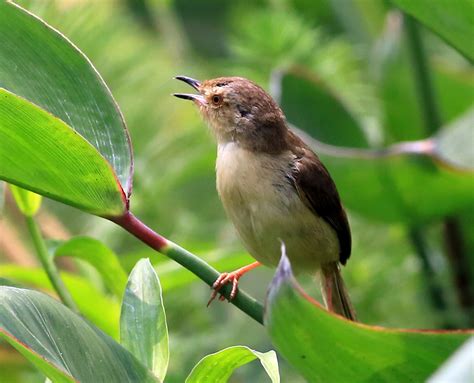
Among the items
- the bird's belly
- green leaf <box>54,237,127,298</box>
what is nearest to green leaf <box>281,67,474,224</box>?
the bird's belly

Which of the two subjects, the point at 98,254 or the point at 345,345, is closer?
the point at 345,345

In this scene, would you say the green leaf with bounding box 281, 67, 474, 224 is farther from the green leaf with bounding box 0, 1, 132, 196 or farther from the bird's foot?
the green leaf with bounding box 0, 1, 132, 196

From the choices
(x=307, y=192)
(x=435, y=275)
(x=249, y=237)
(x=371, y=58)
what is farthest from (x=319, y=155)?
(x=371, y=58)

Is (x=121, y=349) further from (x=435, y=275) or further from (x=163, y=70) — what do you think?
(x=163, y=70)

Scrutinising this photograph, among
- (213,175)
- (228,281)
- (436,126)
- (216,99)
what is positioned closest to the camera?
(228,281)

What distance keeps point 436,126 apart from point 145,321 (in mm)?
1526

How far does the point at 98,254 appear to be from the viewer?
66.0 inches

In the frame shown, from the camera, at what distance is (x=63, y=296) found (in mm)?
1578

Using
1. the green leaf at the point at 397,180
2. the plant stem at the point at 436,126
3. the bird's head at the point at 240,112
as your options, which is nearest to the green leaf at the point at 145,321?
the bird's head at the point at 240,112

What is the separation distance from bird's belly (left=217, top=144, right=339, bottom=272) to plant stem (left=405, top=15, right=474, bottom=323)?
61 centimetres

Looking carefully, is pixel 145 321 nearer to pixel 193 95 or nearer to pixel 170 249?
pixel 170 249

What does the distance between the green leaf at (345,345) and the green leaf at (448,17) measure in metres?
0.49

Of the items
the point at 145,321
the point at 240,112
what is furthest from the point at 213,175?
the point at 145,321

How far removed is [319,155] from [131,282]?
108cm
